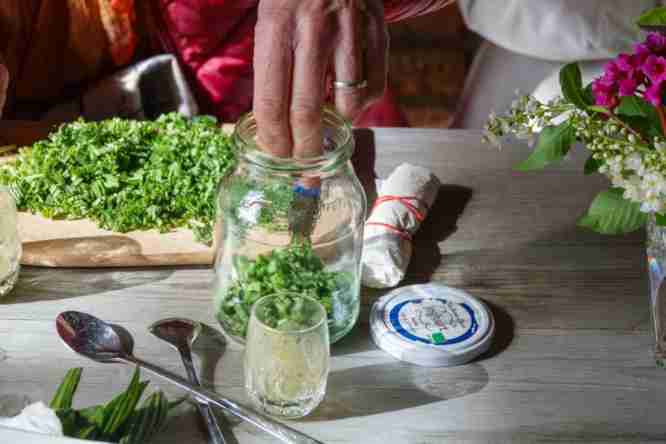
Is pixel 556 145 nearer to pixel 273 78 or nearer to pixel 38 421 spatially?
pixel 273 78

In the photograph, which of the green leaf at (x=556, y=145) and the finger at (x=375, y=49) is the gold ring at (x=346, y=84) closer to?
the finger at (x=375, y=49)

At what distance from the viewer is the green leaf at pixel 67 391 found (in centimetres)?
93

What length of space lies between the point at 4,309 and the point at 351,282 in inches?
16.8

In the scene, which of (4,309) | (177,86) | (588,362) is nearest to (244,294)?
(4,309)

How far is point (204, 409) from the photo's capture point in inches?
37.9

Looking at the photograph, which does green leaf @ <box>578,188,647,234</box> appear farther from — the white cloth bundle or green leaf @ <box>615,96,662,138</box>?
the white cloth bundle

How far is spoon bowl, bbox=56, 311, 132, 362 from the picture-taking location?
3.41 ft

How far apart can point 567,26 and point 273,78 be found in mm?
1268

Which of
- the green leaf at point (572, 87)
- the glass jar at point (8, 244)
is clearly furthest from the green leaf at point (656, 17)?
the glass jar at point (8, 244)

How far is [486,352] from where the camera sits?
109 cm

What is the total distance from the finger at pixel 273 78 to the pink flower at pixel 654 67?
0.38 m

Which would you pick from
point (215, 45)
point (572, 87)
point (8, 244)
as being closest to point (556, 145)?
point (572, 87)

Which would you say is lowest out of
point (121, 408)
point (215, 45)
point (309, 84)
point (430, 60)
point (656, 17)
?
point (430, 60)

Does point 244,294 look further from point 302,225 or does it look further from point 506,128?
point 506,128
